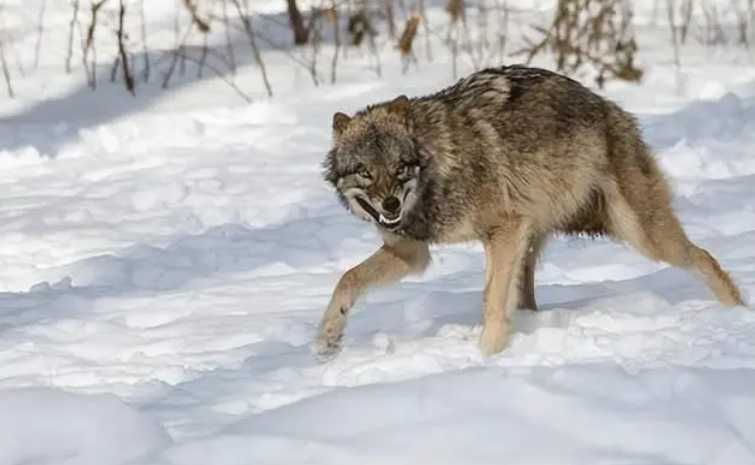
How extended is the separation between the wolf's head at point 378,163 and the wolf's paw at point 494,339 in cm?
55

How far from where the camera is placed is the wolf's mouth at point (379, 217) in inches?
205

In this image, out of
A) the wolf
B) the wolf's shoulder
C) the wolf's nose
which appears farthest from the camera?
the wolf's shoulder

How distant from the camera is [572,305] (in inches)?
239

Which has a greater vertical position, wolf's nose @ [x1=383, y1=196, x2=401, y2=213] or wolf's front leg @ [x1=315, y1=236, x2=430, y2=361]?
wolf's nose @ [x1=383, y1=196, x2=401, y2=213]

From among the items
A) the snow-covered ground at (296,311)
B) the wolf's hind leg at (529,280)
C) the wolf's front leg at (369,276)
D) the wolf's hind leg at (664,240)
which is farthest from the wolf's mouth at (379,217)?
the wolf's hind leg at (664,240)

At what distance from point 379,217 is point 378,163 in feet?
0.69

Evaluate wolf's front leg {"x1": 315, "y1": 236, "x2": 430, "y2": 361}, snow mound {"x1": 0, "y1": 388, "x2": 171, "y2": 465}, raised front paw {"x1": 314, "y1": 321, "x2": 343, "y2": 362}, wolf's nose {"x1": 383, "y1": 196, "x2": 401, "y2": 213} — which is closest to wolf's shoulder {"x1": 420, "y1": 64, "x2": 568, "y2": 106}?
wolf's front leg {"x1": 315, "y1": 236, "x2": 430, "y2": 361}

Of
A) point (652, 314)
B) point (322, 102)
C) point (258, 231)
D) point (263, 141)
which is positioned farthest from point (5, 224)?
point (652, 314)

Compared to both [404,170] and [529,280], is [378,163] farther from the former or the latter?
[529,280]

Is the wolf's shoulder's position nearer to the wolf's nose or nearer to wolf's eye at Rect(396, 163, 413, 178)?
wolf's eye at Rect(396, 163, 413, 178)

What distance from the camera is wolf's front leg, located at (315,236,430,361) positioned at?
551 centimetres

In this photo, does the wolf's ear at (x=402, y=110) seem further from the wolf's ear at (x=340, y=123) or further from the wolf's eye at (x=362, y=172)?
the wolf's eye at (x=362, y=172)

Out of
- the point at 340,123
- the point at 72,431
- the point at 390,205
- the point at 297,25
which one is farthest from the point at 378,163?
the point at 297,25

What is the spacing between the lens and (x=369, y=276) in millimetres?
5633
